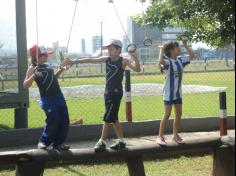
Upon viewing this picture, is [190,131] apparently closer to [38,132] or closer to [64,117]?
[38,132]

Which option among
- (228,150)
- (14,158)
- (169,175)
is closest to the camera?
(14,158)

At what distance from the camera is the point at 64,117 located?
20.4 feet

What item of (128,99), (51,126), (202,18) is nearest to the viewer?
(51,126)

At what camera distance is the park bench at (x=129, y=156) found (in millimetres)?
5508

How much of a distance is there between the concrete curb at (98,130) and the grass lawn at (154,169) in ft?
5.33

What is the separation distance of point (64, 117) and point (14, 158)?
36.2 inches

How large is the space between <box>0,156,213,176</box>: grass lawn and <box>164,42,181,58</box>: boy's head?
1.56 meters

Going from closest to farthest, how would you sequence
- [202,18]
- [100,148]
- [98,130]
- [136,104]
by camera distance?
[100,148] → [202,18] → [98,130] → [136,104]

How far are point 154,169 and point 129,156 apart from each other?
1.66 metres

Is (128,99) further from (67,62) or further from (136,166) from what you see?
(136,166)

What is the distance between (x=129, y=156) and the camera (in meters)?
5.88

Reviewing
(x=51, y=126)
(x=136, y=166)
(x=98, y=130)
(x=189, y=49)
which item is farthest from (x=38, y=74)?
(x=98, y=130)

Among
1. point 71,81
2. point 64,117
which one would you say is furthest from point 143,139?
point 71,81

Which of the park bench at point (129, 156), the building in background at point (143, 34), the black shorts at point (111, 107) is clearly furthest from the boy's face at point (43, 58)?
the building in background at point (143, 34)
